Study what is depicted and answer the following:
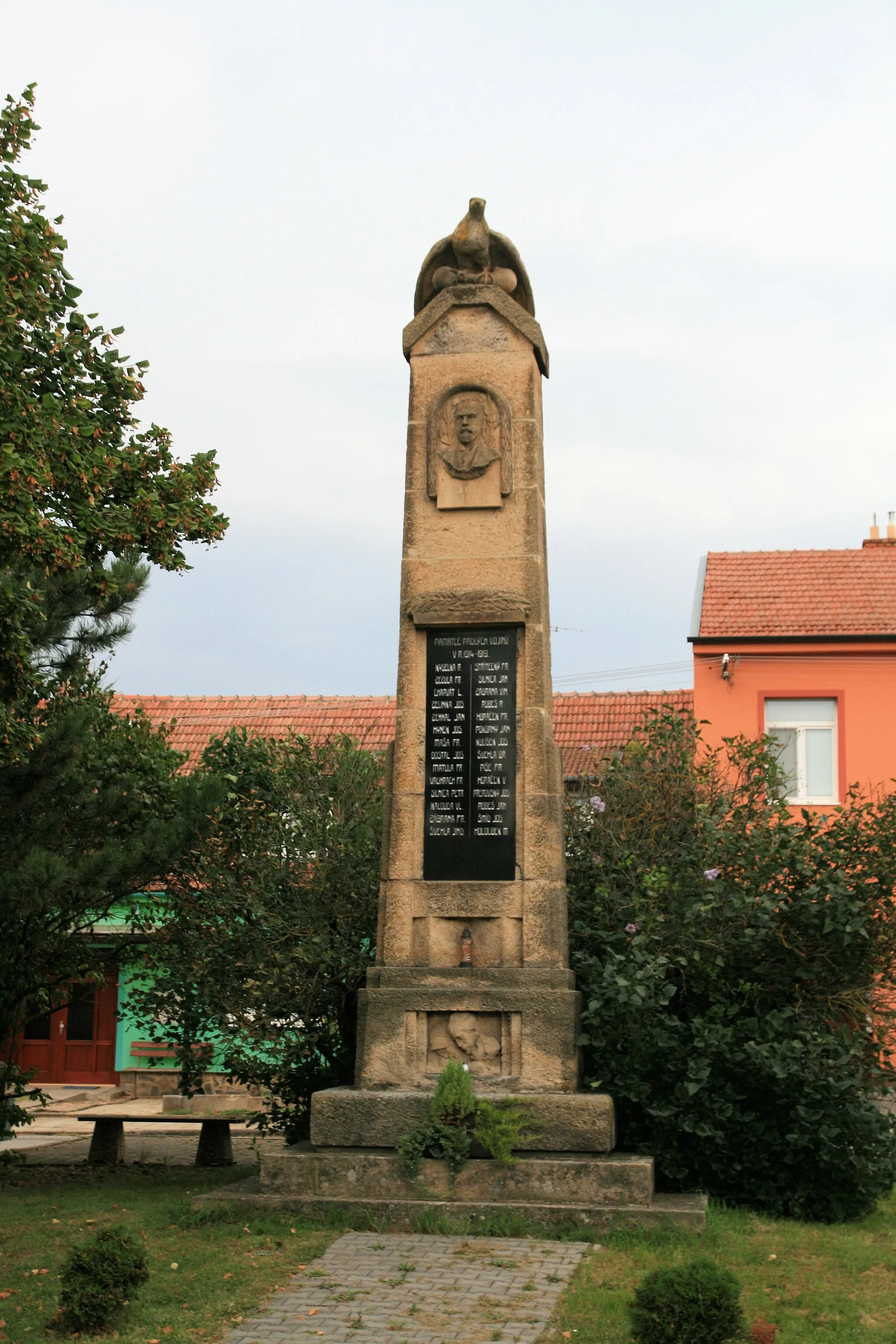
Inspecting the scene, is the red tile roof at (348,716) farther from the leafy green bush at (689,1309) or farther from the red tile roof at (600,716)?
the leafy green bush at (689,1309)

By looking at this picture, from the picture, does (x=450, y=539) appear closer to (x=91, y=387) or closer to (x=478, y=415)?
(x=478, y=415)

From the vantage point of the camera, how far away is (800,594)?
22.0m

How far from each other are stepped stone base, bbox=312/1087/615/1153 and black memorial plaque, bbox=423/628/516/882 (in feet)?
4.81

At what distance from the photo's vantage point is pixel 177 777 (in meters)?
12.7

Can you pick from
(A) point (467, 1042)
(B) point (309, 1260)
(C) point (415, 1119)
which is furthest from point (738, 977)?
(B) point (309, 1260)

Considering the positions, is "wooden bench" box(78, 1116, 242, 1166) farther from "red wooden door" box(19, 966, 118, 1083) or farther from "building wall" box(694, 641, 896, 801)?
"red wooden door" box(19, 966, 118, 1083)

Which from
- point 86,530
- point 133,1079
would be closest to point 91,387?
point 86,530

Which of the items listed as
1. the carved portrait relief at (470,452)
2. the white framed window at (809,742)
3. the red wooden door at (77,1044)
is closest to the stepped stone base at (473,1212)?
the carved portrait relief at (470,452)

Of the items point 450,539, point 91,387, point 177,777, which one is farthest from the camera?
point 177,777

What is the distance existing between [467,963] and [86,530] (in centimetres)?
397

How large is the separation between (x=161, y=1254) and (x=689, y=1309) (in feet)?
10.9

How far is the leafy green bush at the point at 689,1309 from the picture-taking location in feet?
19.1

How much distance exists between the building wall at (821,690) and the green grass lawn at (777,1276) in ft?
40.7

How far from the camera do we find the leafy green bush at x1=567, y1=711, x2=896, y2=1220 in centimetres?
925
